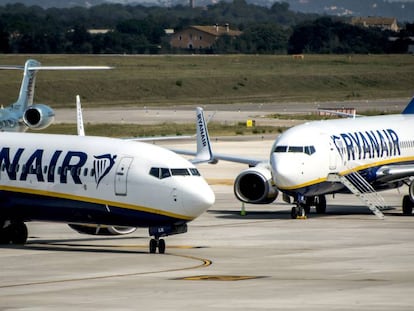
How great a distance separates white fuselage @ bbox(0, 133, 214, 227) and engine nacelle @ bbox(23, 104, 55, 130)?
2317 cm

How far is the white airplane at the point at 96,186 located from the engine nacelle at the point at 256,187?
12023 mm

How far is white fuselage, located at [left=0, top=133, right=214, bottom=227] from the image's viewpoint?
138 ft

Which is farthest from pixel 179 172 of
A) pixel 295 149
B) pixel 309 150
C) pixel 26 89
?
pixel 26 89

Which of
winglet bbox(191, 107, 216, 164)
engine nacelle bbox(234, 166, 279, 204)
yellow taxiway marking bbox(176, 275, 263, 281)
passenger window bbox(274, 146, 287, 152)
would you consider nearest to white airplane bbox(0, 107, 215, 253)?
yellow taxiway marking bbox(176, 275, 263, 281)

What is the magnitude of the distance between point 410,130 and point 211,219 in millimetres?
10696

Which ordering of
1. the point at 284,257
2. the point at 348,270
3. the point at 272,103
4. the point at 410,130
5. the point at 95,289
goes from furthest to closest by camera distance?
1. the point at 272,103
2. the point at 410,130
3. the point at 284,257
4. the point at 348,270
5. the point at 95,289

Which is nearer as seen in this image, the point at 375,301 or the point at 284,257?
the point at 375,301

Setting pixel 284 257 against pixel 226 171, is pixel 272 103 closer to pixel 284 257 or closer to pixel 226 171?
pixel 226 171

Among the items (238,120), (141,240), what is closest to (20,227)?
(141,240)

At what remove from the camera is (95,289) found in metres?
34.2

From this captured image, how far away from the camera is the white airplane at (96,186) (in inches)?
1660

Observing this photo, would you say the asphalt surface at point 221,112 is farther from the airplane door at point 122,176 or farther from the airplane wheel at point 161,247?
the airplane door at point 122,176

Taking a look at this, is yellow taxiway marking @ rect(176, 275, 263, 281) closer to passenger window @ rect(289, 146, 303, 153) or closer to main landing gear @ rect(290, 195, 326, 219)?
passenger window @ rect(289, 146, 303, 153)

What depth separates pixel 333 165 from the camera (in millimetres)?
54594
